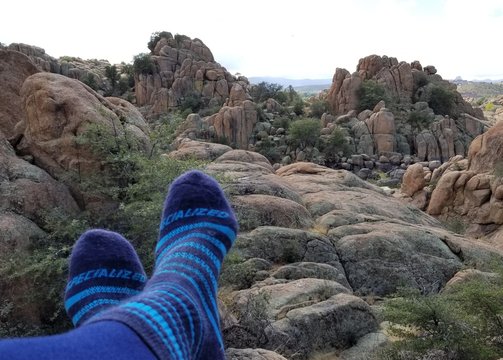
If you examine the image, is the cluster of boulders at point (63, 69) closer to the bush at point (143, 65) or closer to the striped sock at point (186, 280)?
the bush at point (143, 65)

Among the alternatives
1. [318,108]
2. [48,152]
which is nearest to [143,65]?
[318,108]

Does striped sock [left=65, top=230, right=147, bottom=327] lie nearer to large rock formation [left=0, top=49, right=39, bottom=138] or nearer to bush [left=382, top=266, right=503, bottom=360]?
bush [left=382, top=266, right=503, bottom=360]

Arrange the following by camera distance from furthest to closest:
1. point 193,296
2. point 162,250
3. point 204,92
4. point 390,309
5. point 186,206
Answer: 1. point 204,92
2. point 390,309
3. point 186,206
4. point 162,250
5. point 193,296

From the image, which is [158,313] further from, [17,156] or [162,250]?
[17,156]

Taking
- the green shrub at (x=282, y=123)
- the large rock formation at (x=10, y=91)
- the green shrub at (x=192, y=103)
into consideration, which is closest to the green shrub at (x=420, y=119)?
the green shrub at (x=282, y=123)

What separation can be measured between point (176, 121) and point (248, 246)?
267 centimetres

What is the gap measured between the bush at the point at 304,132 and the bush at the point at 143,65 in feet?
55.5

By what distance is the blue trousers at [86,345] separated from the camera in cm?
138

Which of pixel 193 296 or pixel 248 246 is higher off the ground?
pixel 193 296

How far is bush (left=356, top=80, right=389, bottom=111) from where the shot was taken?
42.3m

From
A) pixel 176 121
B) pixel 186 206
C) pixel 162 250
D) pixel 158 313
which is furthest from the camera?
pixel 176 121

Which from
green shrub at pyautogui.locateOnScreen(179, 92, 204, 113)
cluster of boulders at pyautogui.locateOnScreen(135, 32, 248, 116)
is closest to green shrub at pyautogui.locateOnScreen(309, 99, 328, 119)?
cluster of boulders at pyautogui.locateOnScreen(135, 32, 248, 116)

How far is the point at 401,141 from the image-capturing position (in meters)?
40.2

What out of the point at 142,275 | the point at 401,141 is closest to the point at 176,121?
the point at 142,275
